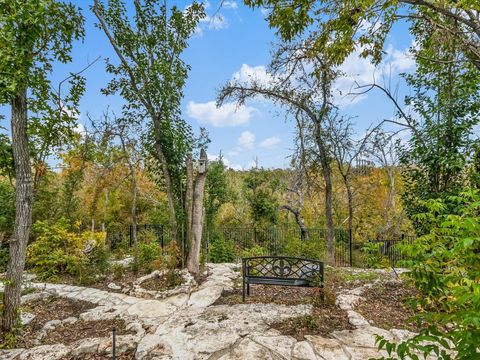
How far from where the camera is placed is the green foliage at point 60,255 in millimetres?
6457

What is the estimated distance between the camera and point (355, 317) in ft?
12.3

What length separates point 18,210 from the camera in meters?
3.88

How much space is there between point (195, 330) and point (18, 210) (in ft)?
9.41

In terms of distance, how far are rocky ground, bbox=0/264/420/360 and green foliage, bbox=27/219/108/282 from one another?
4.13 feet

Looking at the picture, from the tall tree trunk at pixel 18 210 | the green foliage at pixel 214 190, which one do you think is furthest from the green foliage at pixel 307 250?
the tall tree trunk at pixel 18 210

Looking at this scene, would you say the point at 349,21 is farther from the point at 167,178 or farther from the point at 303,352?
the point at 167,178

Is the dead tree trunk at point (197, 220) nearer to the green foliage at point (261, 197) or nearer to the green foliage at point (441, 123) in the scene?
the green foliage at point (441, 123)

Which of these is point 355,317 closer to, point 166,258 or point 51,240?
point 166,258

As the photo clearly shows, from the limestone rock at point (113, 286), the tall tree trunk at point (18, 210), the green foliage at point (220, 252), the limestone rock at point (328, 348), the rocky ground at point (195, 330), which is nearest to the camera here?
the limestone rock at point (328, 348)

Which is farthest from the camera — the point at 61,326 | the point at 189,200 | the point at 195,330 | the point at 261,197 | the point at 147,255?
the point at 261,197

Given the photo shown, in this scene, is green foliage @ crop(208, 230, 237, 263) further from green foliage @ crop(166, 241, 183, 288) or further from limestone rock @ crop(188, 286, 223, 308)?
limestone rock @ crop(188, 286, 223, 308)

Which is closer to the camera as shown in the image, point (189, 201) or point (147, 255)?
point (189, 201)

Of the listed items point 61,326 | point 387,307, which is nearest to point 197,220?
point 61,326

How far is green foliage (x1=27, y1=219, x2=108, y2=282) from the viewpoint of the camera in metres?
6.46
